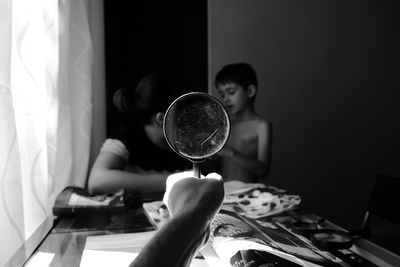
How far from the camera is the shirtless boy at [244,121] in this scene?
1741 mm

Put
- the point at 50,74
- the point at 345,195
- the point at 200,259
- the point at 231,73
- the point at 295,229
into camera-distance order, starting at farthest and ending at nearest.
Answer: the point at 345,195 → the point at 231,73 → the point at 50,74 → the point at 295,229 → the point at 200,259

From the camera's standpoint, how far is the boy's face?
1778mm

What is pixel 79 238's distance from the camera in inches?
31.6

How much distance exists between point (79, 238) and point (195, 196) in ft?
1.50

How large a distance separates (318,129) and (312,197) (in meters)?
0.44

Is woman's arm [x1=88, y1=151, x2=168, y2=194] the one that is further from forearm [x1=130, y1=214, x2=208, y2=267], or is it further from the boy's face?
forearm [x1=130, y1=214, x2=208, y2=267]

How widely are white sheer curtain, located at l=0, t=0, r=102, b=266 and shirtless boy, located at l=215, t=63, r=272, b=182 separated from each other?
70cm

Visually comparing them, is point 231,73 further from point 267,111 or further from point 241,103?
point 267,111

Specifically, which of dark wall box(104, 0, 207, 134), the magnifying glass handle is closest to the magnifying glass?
the magnifying glass handle

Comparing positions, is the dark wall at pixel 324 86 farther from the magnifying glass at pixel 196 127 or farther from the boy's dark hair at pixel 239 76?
the magnifying glass at pixel 196 127

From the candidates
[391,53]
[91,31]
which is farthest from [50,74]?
[391,53]

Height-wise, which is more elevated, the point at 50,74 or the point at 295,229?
the point at 50,74

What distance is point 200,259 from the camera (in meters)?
0.68

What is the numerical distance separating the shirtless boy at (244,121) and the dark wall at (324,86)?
10.9 inches
